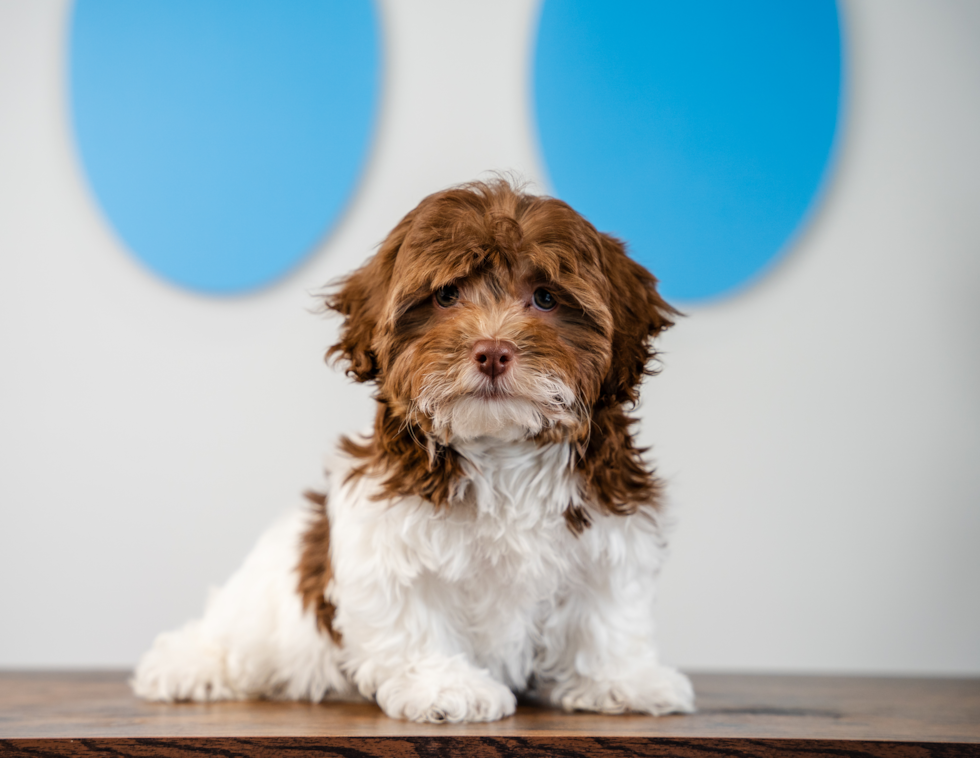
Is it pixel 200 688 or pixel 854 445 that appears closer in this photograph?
pixel 200 688

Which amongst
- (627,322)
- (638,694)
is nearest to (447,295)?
(627,322)

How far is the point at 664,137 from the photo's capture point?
11.5 ft

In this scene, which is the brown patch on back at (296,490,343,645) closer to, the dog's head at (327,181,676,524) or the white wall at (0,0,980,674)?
the dog's head at (327,181,676,524)

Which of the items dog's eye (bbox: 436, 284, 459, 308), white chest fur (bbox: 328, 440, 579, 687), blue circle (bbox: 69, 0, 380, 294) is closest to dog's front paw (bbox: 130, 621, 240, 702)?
white chest fur (bbox: 328, 440, 579, 687)

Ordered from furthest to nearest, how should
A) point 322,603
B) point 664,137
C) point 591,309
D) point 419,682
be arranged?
1. point 664,137
2. point 322,603
3. point 419,682
4. point 591,309

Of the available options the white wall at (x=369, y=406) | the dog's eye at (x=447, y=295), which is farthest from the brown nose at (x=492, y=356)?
the white wall at (x=369, y=406)

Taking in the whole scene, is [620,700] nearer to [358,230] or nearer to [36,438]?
[358,230]

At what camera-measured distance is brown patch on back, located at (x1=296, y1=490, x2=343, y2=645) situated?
6.23 feet

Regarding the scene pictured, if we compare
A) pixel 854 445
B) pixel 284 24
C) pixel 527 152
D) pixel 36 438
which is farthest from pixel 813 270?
pixel 36 438

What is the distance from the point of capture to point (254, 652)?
79.0 inches

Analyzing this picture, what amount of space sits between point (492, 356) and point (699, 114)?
7.80ft

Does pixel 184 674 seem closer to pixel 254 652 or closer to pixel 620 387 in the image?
pixel 254 652

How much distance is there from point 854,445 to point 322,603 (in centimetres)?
242

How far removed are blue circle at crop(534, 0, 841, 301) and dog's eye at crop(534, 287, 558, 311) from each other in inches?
76.5
